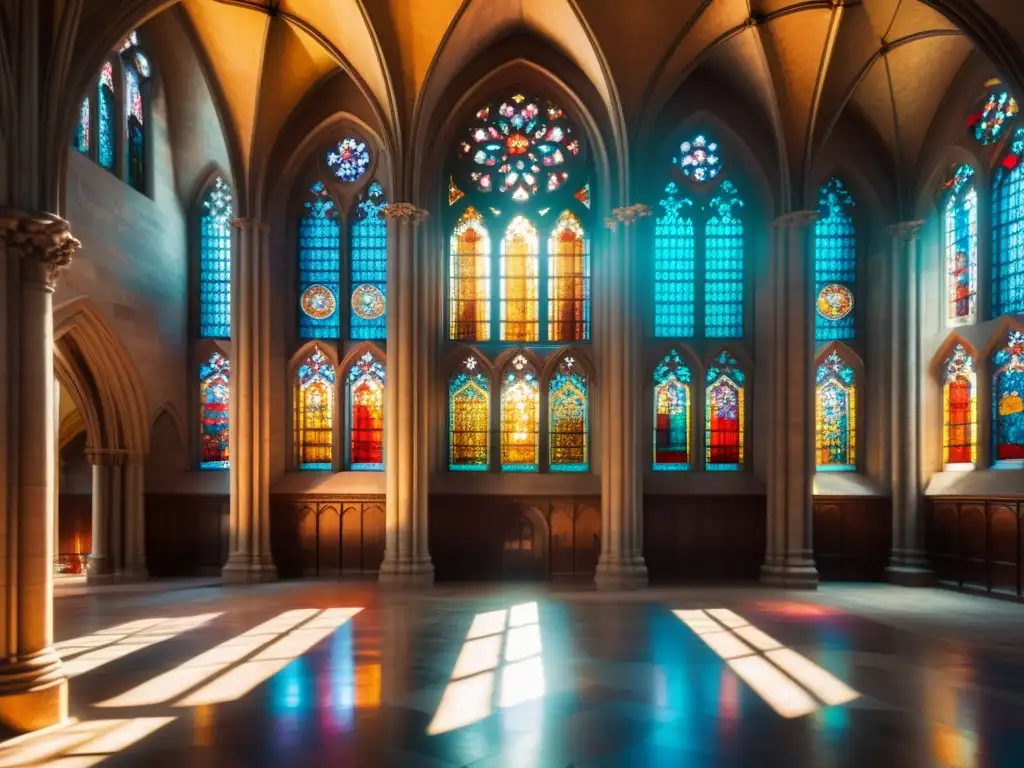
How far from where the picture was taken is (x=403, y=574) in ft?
60.8

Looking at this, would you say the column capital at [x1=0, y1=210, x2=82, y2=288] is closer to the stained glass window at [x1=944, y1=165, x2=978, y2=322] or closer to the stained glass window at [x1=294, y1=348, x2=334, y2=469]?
the stained glass window at [x1=294, y1=348, x2=334, y2=469]

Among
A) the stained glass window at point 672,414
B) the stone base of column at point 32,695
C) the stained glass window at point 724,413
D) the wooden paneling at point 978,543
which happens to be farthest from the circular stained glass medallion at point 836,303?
the stone base of column at point 32,695

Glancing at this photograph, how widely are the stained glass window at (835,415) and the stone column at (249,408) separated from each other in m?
12.9

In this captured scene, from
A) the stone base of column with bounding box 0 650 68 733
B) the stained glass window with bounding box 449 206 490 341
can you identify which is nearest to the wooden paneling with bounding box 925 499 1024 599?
the stained glass window with bounding box 449 206 490 341

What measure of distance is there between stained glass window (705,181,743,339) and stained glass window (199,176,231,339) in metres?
11.9

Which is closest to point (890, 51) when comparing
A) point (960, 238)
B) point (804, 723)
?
point (960, 238)

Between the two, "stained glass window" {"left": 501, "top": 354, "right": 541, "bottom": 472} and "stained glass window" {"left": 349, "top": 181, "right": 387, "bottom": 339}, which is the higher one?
"stained glass window" {"left": 349, "top": 181, "right": 387, "bottom": 339}

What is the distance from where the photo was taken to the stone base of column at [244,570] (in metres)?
19.4

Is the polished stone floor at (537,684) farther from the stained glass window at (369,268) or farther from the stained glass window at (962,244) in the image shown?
the stained glass window at (369,268)

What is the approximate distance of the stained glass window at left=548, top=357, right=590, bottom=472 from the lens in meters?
20.8

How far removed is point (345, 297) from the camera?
2152 cm

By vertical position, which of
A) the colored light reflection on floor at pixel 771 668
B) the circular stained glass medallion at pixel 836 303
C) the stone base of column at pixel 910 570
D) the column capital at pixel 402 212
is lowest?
the stone base of column at pixel 910 570

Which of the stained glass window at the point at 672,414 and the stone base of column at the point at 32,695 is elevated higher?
the stained glass window at the point at 672,414

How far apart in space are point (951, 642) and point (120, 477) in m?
17.1
